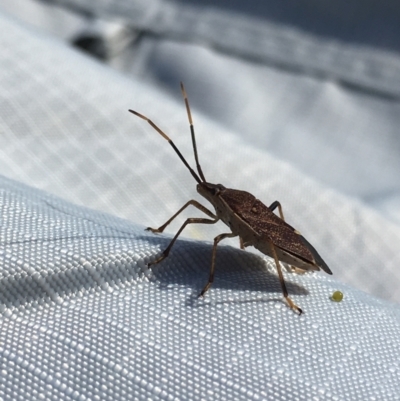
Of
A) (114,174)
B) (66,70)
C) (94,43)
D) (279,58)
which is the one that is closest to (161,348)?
(114,174)

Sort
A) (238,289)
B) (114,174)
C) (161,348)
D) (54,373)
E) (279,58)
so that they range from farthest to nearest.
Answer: (279,58) < (114,174) < (238,289) < (161,348) < (54,373)

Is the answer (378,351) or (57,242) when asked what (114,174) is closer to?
(57,242)

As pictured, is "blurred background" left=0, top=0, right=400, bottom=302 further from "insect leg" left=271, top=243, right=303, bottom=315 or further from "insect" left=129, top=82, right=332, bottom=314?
"insect leg" left=271, top=243, right=303, bottom=315

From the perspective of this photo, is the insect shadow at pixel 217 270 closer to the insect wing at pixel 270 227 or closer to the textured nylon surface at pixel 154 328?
the textured nylon surface at pixel 154 328

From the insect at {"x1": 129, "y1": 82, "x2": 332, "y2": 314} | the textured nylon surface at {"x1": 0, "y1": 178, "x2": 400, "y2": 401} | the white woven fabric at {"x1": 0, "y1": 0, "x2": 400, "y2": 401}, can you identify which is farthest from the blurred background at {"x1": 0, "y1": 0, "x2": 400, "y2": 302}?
the textured nylon surface at {"x1": 0, "y1": 178, "x2": 400, "y2": 401}

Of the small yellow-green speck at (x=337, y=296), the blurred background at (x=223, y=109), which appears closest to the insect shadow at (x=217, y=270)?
the small yellow-green speck at (x=337, y=296)

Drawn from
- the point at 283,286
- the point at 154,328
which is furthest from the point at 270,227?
the point at 154,328

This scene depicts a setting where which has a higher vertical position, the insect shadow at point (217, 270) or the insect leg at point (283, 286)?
the insect leg at point (283, 286)
